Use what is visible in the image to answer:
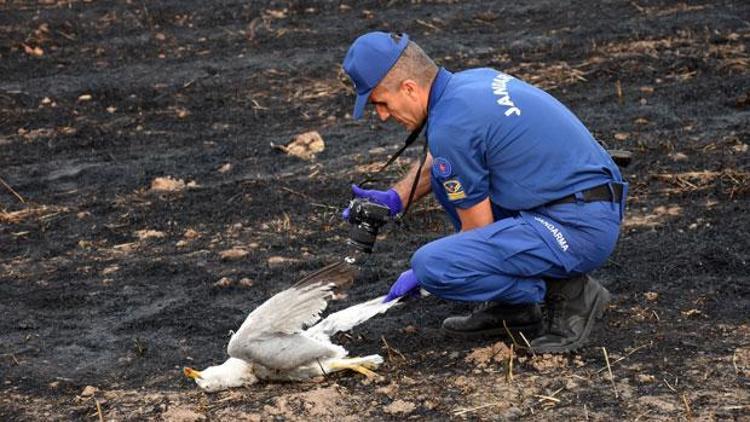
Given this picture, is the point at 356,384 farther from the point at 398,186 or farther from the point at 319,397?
the point at 398,186

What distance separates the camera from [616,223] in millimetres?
4402

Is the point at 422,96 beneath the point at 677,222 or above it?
above

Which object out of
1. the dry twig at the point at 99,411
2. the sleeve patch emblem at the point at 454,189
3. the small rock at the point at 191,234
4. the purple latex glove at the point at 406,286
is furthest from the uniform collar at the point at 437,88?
the small rock at the point at 191,234

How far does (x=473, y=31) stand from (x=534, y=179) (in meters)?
6.31

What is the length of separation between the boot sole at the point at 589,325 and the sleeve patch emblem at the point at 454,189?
67 centimetres

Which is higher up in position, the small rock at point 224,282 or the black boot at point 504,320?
the black boot at point 504,320

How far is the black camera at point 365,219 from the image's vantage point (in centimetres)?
467

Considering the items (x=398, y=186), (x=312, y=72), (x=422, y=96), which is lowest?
(x=312, y=72)

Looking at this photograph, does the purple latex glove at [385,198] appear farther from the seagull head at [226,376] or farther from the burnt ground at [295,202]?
the seagull head at [226,376]

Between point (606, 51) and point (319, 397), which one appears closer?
point (319, 397)

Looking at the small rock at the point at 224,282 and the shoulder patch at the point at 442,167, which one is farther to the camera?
the small rock at the point at 224,282

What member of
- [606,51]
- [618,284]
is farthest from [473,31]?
[618,284]

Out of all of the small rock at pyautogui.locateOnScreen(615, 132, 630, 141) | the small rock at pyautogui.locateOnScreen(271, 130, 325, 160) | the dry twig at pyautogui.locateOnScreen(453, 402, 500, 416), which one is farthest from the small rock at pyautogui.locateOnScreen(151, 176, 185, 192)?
the dry twig at pyautogui.locateOnScreen(453, 402, 500, 416)

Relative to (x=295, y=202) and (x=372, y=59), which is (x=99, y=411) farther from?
(x=295, y=202)
